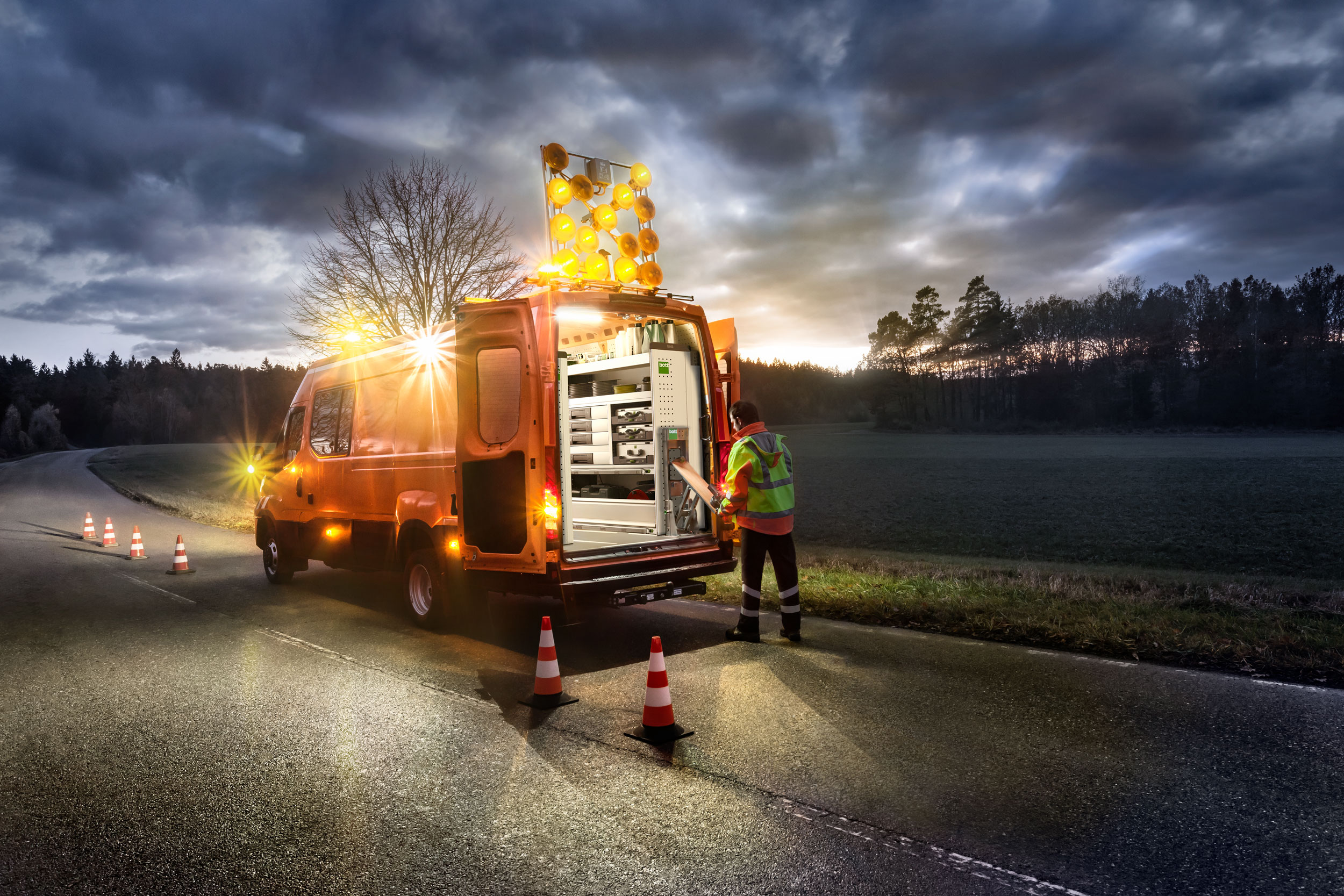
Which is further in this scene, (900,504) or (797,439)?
(797,439)

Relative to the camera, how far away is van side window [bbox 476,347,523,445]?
647 cm

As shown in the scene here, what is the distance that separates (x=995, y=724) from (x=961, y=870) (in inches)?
68.7

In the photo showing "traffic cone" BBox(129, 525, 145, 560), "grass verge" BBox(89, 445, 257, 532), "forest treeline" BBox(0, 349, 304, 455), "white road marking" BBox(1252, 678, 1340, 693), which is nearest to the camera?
"white road marking" BBox(1252, 678, 1340, 693)

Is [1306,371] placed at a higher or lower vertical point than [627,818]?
higher

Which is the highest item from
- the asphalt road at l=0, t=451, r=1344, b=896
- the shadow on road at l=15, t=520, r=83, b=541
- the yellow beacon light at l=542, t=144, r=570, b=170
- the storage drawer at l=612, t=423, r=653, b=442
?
the yellow beacon light at l=542, t=144, r=570, b=170

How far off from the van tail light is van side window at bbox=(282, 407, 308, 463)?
5.20 metres

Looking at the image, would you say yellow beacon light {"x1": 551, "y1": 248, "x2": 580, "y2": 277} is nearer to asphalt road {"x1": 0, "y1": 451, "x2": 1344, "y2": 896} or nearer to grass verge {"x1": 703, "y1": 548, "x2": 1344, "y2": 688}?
asphalt road {"x1": 0, "y1": 451, "x2": 1344, "y2": 896}

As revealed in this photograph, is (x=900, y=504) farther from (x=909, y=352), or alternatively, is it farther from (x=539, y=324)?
(x=909, y=352)

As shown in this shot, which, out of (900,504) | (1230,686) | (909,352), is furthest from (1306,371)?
(1230,686)

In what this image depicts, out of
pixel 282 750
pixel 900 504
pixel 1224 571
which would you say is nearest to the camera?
pixel 282 750

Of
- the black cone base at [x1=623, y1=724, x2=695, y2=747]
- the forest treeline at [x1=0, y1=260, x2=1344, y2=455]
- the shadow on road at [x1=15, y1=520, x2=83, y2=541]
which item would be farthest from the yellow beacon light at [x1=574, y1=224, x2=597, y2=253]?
the forest treeline at [x1=0, y1=260, x2=1344, y2=455]

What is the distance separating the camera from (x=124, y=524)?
2023 cm

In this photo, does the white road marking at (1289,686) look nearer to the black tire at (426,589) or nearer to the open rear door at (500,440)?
the open rear door at (500,440)

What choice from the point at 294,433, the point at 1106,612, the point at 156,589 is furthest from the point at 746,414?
the point at 156,589
